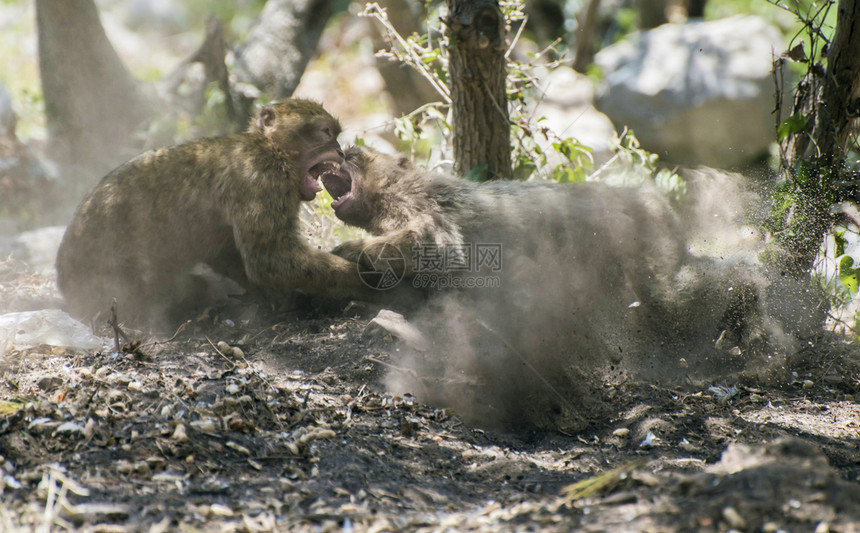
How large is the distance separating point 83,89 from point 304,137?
527cm

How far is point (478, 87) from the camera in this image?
6125mm

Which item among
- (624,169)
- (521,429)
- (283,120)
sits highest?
(283,120)

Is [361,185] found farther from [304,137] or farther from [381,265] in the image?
[381,265]

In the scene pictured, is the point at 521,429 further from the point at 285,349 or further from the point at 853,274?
the point at 853,274

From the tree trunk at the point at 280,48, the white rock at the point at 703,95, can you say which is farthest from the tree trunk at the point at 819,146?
the white rock at the point at 703,95

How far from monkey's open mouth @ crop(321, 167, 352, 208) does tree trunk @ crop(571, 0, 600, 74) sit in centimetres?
922

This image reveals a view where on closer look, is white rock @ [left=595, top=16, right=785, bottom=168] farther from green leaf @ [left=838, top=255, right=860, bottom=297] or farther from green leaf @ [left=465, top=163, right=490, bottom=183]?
green leaf @ [left=838, top=255, right=860, bottom=297]

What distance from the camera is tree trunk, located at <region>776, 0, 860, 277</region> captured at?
4.79 meters

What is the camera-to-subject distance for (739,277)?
17.5 ft

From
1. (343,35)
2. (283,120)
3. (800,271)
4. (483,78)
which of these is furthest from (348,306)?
(343,35)

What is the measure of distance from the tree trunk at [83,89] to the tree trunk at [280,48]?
1588mm

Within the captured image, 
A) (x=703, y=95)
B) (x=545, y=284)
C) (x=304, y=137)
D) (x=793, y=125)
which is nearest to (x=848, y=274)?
(x=793, y=125)

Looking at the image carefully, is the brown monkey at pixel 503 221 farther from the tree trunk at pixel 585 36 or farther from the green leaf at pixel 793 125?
the tree trunk at pixel 585 36

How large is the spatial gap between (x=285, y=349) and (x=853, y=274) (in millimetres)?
3908
